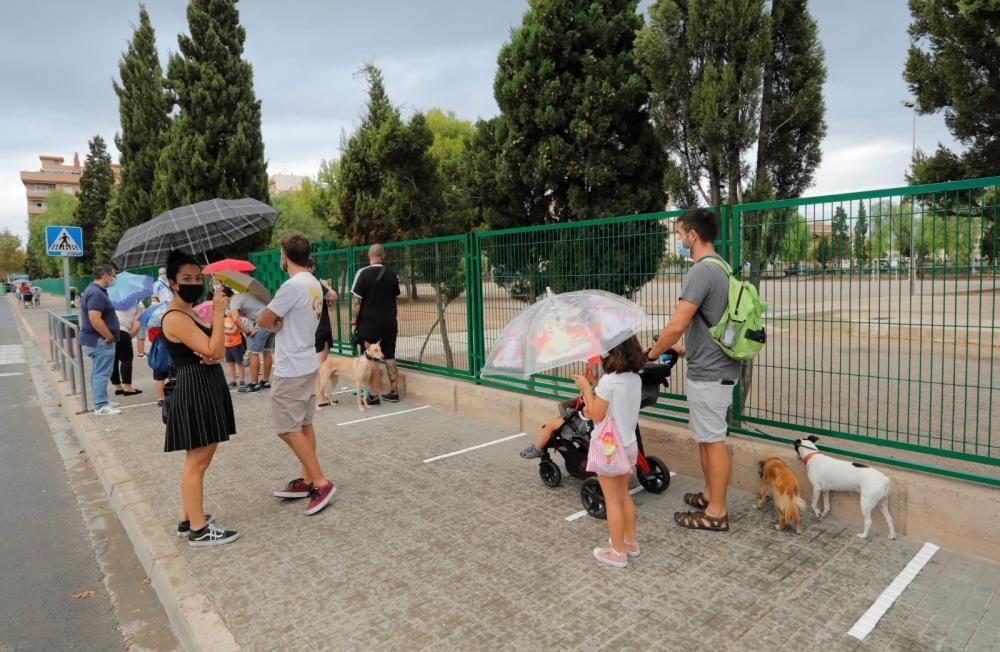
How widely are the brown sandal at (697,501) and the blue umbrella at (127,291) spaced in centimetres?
856

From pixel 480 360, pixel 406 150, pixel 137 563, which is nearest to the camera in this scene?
pixel 137 563

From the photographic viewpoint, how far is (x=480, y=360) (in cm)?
763

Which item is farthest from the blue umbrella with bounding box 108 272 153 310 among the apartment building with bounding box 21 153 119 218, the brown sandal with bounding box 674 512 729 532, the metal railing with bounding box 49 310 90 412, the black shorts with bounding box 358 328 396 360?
the apartment building with bounding box 21 153 119 218

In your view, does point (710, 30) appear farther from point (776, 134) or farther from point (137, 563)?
point (137, 563)

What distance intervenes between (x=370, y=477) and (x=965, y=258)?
461 centimetres

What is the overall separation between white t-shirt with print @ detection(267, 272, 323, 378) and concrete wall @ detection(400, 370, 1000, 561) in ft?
8.81

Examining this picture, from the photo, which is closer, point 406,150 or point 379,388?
point 379,388

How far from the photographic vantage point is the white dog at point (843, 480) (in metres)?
3.78

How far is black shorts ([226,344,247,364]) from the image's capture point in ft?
30.5

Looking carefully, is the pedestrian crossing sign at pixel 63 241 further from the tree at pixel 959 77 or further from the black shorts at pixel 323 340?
the tree at pixel 959 77

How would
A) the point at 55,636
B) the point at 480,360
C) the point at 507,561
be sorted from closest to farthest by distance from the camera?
the point at 55,636, the point at 507,561, the point at 480,360

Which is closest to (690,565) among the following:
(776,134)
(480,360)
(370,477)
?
(370,477)

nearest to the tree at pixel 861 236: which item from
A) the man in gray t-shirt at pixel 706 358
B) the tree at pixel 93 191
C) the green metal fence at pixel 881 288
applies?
the green metal fence at pixel 881 288

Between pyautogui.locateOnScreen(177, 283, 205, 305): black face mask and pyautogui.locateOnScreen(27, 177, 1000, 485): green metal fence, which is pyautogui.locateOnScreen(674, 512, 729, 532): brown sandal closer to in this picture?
pyautogui.locateOnScreen(27, 177, 1000, 485): green metal fence
